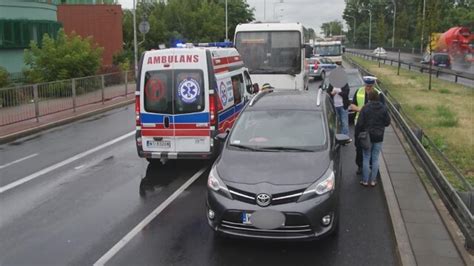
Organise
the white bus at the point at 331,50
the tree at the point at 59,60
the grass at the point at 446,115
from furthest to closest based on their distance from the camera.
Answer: the white bus at the point at 331,50 < the tree at the point at 59,60 < the grass at the point at 446,115

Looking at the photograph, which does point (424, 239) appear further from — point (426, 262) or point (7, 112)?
point (7, 112)

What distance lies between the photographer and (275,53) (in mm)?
17125

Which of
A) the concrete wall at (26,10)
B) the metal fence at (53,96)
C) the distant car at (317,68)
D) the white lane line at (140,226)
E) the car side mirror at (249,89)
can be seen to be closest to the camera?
the white lane line at (140,226)

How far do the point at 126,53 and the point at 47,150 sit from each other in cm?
2593

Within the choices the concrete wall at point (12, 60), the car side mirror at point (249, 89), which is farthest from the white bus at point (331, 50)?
the car side mirror at point (249, 89)

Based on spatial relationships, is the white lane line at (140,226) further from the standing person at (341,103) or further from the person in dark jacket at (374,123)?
the standing person at (341,103)

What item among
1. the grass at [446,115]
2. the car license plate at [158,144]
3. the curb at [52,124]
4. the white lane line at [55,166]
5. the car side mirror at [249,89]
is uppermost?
the car side mirror at [249,89]

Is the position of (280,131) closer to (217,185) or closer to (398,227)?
(217,185)

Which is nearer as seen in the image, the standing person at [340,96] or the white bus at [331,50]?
the standing person at [340,96]

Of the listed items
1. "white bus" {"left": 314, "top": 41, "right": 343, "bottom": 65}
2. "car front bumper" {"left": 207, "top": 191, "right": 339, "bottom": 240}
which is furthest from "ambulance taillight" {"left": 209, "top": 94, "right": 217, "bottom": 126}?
"white bus" {"left": 314, "top": 41, "right": 343, "bottom": 65}

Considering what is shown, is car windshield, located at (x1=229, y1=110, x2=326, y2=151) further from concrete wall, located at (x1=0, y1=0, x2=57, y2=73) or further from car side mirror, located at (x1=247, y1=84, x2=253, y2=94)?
concrete wall, located at (x1=0, y1=0, x2=57, y2=73)

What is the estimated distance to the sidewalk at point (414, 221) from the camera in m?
5.54

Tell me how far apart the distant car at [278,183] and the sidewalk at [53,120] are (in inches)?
385

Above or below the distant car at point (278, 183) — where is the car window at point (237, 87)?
above
